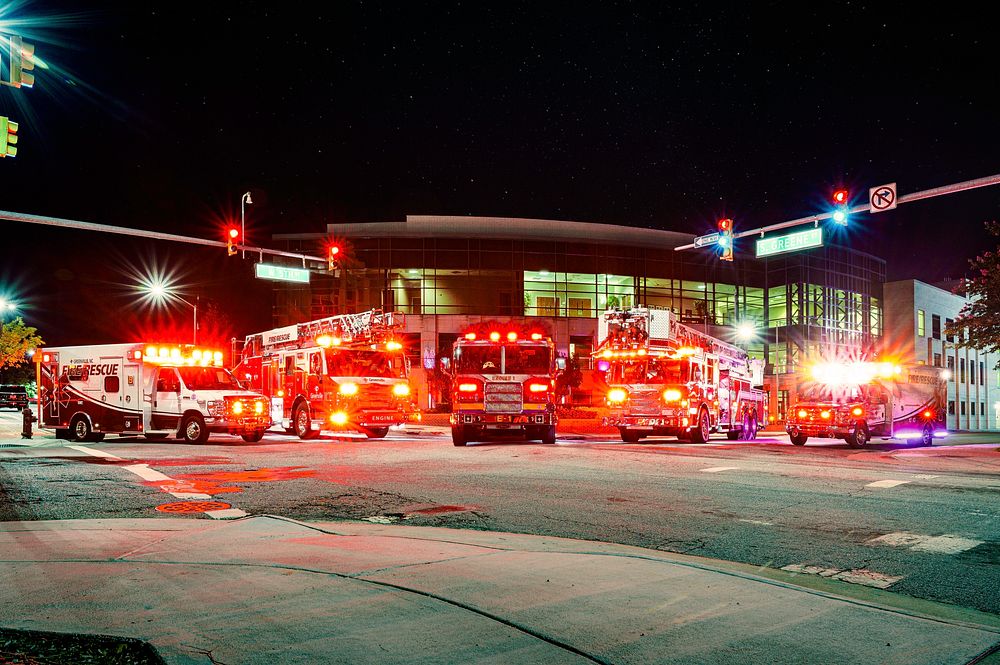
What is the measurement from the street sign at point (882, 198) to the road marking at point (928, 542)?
41.4ft

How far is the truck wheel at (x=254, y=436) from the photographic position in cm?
2262

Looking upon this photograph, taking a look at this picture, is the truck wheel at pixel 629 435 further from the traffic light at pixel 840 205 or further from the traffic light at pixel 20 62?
the traffic light at pixel 20 62

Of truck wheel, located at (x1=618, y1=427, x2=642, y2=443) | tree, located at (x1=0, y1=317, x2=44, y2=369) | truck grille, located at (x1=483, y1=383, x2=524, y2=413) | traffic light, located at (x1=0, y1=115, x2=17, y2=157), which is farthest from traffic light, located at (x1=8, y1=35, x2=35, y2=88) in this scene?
tree, located at (x1=0, y1=317, x2=44, y2=369)

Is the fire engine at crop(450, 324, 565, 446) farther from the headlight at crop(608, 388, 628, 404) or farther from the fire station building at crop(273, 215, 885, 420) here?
the fire station building at crop(273, 215, 885, 420)

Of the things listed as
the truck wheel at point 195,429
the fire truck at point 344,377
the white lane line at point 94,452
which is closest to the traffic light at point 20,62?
the white lane line at point 94,452

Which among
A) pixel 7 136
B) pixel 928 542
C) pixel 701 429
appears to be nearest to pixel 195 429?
pixel 7 136

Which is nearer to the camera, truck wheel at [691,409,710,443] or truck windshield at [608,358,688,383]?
truck windshield at [608,358,688,383]

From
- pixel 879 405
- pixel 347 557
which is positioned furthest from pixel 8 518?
pixel 879 405

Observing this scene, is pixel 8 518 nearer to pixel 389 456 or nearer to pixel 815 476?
pixel 389 456

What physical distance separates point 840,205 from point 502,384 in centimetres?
1010

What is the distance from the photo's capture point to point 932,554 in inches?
305

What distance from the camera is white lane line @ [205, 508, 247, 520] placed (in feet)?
31.0

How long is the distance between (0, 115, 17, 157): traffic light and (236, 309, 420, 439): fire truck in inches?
403

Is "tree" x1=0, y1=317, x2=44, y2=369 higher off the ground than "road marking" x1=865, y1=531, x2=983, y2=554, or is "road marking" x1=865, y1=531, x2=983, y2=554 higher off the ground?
"tree" x1=0, y1=317, x2=44, y2=369
